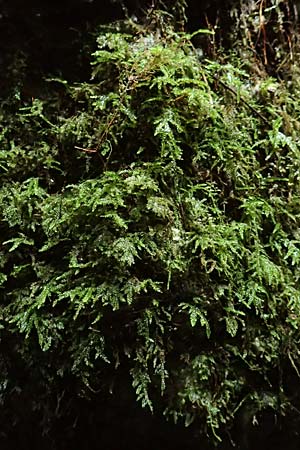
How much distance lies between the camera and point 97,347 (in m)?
0.93

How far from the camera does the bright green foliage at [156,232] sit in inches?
37.3

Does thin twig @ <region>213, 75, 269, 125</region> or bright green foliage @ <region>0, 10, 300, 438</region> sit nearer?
bright green foliage @ <region>0, 10, 300, 438</region>

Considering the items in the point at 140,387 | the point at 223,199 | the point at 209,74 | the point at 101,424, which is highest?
the point at 209,74

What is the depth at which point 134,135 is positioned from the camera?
1.03 metres

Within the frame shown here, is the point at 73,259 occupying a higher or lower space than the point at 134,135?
lower

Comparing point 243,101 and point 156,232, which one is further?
point 243,101

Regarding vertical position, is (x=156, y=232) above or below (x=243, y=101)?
below

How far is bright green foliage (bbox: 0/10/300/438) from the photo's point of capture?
3.11 feet

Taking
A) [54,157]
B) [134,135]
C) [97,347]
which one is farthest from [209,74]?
[97,347]

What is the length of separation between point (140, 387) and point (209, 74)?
0.67 metres

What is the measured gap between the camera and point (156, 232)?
3.13ft

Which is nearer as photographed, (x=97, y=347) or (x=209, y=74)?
(x=97, y=347)

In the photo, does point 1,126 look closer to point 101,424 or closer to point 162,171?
point 162,171

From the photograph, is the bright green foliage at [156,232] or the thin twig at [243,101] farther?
the thin twig at [243,101]
